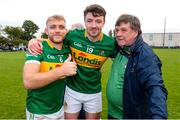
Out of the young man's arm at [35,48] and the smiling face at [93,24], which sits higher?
the smiling face at [93,24]

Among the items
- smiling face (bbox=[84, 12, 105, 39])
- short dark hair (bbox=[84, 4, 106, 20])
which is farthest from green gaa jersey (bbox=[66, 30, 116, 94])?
short dark hair (bbox=[84, 4, 106, 20])

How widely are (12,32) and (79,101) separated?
113 m

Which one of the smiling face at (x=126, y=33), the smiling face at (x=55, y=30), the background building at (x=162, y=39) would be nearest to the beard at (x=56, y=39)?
the smiling face at (x=55, y=30)

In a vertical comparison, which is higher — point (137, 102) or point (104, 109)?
point (137, 102)

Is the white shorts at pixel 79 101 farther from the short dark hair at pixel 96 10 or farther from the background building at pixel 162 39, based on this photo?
the background building at pixel 162 39

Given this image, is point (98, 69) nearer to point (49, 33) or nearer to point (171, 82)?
point (49, 33)

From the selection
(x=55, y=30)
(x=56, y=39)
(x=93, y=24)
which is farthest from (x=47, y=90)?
(x=93, y=24)

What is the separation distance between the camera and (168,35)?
126 m

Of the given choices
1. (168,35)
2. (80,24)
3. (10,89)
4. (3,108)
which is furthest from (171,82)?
(168,35)

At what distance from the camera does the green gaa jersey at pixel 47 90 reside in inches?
182

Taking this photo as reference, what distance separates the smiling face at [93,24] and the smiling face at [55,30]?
48cm

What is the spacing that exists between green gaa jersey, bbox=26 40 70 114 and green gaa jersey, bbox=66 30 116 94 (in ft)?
1.61

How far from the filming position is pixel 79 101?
5.56 meters

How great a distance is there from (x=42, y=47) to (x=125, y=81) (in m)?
1.17
